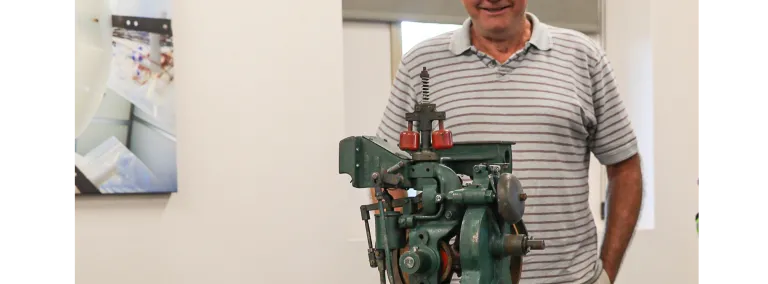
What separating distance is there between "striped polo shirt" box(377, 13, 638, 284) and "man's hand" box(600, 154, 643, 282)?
42 mm

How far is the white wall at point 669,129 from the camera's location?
10.3ft

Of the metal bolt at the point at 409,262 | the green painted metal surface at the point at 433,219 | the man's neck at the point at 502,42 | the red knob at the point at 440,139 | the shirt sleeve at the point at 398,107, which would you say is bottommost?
the metal bolt at the point at 409,262

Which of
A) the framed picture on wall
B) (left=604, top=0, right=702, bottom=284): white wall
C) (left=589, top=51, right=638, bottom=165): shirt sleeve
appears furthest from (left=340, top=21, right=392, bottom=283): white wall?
(left=589, top=51, right=638, bottom=165): shirt sleeve

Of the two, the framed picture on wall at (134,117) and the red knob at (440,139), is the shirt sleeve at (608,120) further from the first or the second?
the framed picture on wall at (134,117)

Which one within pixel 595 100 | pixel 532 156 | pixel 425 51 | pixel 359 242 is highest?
pixel 425 51

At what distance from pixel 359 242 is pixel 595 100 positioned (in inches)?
46.2

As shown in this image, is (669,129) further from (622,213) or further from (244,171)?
(244,171)

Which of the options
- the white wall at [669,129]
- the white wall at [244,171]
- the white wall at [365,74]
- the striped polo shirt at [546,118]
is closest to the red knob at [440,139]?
the striped polo shirt at [546,118]

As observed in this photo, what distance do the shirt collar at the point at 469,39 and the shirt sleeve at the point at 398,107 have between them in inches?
5.1

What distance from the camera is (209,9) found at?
2.53m

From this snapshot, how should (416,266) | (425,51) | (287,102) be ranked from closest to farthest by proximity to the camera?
(416,266), (425,51), (287,102)

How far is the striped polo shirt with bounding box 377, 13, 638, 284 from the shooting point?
65.4 inches
